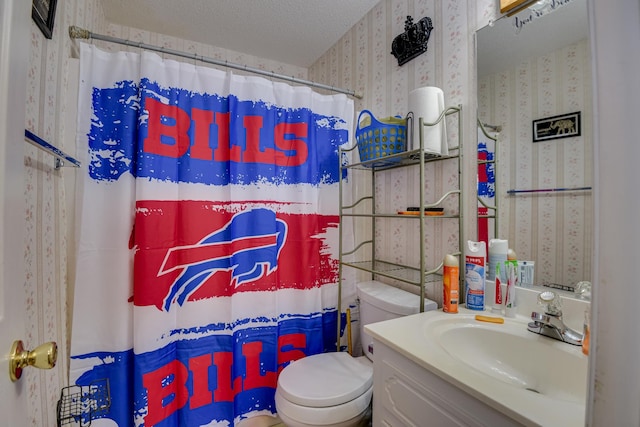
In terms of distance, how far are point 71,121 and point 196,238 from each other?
2.38 feet

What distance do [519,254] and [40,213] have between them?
170cm

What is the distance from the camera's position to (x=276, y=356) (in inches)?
59.6

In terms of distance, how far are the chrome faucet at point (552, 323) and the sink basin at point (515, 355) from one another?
0.07 ft

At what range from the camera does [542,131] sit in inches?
37.3

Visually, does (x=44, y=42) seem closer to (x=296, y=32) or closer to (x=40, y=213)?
(x=40, y=213)

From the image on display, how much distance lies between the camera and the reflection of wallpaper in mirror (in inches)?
33.3

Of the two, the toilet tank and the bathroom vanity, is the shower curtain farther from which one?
the bathroom vanity

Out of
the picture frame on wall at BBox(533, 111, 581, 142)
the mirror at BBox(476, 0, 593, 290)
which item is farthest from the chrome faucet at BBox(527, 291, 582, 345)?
the picture frame on wall at BBox(533, 111, 581, 142)

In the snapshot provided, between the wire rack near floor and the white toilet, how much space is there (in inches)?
30.1

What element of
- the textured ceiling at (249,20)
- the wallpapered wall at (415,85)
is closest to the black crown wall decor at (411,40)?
the wallpapered wall at (415,85)

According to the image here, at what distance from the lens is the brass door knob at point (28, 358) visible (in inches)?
17.4

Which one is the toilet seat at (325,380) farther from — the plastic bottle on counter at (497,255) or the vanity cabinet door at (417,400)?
the plastic bottle on counter at (497,255)

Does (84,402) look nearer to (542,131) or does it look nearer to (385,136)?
(385,136)

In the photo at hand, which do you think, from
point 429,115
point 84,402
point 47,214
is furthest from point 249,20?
point 84,402
